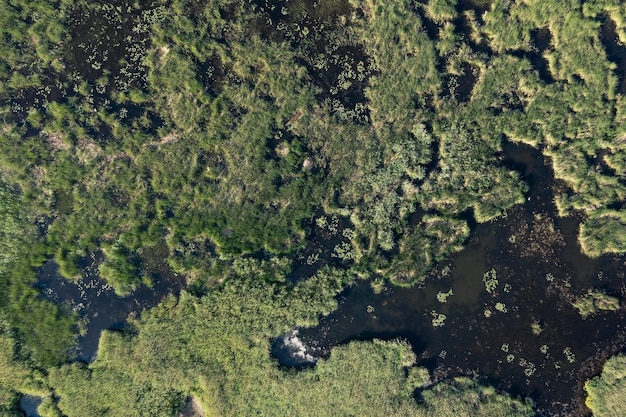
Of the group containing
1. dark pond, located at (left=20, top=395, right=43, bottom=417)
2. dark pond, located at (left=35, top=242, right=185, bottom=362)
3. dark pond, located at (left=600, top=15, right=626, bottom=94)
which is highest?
dark pond, located at (left=600, top=15, right=626, bottom=94)

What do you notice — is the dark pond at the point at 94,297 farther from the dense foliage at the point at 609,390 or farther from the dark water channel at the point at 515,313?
the dense foliage at the point at 609,390

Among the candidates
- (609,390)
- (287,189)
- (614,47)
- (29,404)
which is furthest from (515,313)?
(29,404)

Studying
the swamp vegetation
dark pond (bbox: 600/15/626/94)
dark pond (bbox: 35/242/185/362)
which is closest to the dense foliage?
the swamp vegetation

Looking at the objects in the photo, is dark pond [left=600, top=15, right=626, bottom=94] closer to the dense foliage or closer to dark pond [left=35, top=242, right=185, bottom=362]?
the dense foliage

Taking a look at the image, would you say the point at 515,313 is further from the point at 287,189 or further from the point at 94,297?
the point at 94,297

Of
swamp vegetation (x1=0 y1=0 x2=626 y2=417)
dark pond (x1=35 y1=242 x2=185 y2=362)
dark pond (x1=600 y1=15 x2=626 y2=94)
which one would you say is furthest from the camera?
dark pond (x1=600 y1=15 x2=626 y2=94)

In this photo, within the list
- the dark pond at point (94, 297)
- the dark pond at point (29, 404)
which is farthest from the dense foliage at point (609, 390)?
the dark pond at point (29, 404)

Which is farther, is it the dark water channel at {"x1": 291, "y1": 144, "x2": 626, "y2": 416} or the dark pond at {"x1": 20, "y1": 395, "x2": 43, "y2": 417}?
the dark water channel at {"x1": 291, "y1": 144, "x2": 626, "y2": 416}
